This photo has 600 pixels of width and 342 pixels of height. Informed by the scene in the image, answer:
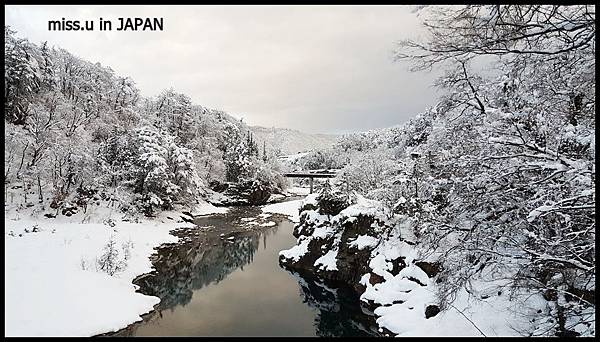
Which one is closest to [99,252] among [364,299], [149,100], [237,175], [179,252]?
[179,252]

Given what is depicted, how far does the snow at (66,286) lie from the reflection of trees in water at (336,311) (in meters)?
5.71

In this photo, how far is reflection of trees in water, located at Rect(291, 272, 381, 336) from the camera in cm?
1100

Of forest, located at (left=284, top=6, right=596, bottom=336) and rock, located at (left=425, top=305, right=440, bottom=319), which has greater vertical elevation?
forest, located at (left=284, top=6, right=596, bottom=336)

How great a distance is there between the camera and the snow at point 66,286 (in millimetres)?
9141

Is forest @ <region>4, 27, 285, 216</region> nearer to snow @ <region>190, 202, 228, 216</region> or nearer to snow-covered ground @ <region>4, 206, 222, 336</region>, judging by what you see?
snow @ <region>190, 202, 228, 216</region>

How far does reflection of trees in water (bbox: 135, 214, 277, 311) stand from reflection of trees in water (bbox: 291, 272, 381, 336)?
450 cm

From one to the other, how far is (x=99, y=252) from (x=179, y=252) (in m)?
4.84

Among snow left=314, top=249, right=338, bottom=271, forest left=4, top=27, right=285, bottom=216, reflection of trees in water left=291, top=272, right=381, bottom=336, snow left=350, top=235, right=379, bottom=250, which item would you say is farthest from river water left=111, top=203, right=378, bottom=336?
forest left=4, top=27, right=285, bottom=216

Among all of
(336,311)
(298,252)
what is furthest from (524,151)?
(298,252)


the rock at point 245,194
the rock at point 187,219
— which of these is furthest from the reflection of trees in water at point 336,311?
the rock at point 245,194

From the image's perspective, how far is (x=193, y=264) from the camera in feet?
58.7

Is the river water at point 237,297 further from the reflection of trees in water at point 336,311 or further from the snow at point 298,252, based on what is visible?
the snow at point 298,252

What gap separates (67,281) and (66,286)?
0.43 metres

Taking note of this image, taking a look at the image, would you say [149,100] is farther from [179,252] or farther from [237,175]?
[179,252]
